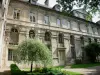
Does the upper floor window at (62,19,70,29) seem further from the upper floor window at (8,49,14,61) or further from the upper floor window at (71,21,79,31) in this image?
the upper floor window at (8,49,14,61)

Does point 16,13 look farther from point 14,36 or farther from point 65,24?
point 65,24

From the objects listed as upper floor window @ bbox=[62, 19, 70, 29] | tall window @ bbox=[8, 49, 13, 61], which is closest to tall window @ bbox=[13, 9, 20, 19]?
tall window @ bbox=[8, 49, 13, 61]

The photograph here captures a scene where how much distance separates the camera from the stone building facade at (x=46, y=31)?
69.8ft

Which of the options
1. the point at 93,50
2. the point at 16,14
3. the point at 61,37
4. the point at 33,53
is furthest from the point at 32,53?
the point at 93,50

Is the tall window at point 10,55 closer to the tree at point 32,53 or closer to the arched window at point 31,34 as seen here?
the arched window at point 31,34

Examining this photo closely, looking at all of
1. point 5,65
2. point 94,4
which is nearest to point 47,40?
point 5,65

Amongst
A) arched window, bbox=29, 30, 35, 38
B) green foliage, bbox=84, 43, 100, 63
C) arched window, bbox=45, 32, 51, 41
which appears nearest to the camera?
arched window, bbox=29, 30, 35, 38

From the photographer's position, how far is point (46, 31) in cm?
2469

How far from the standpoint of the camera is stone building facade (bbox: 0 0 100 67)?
69.8 feet

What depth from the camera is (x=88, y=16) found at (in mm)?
13539

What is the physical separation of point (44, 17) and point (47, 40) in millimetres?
4901

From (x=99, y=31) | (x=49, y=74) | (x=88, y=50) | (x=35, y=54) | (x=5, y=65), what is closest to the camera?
(x=49, y=74)

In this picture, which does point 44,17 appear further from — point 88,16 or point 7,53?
point 88,16

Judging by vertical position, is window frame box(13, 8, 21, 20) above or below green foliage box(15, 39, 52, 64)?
above
